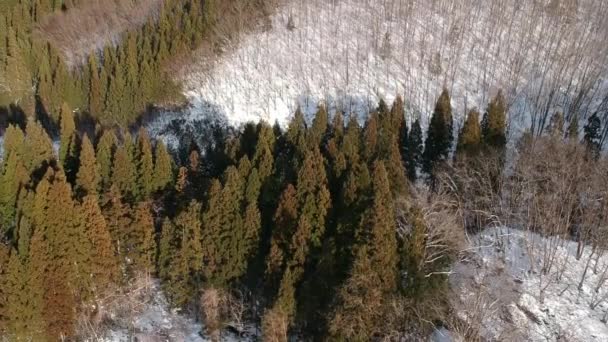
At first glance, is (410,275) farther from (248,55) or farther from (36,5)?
(36,5)

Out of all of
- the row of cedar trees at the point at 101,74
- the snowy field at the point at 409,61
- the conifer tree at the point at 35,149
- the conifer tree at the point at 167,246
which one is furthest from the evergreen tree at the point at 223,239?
the row of cedar trees at the point at 101,74

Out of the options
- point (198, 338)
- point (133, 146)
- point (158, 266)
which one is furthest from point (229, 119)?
point (198, 338)

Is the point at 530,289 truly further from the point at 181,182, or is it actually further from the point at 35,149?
the point at 35,149

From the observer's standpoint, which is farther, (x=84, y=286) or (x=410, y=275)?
(x=84, y=286)

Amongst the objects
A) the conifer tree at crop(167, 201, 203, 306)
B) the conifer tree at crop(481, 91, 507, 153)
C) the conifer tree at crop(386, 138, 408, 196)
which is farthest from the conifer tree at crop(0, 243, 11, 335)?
the conifer tree at crop(481, 91, 507, 153)

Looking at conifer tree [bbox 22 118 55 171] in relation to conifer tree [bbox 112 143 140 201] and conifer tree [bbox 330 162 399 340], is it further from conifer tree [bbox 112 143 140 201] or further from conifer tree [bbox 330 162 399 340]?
conifer tree [bbox 330 162 399 340]

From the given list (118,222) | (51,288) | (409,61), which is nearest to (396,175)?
(118,222)
